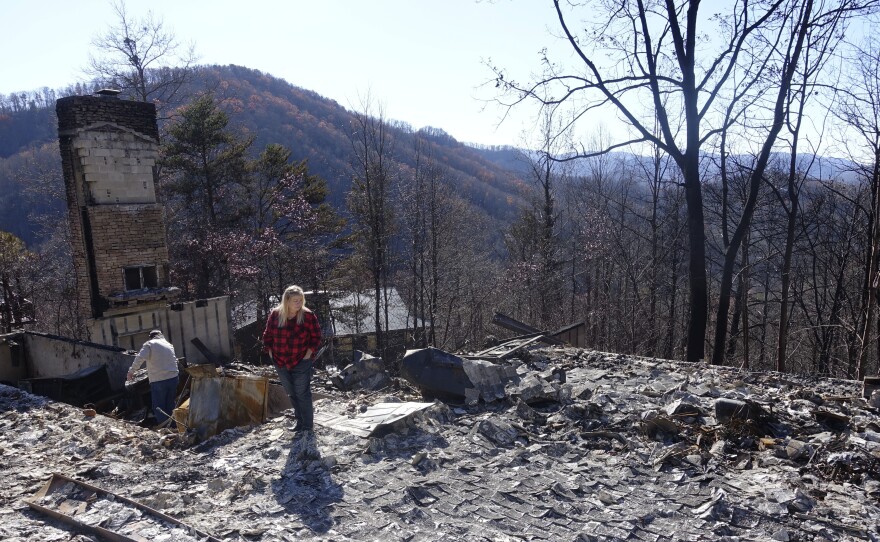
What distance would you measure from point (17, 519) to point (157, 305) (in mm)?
9501

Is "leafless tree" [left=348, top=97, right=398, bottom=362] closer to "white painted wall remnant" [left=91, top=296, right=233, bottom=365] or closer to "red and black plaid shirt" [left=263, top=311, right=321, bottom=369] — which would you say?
"white painted wall remnant" [left=91, top=296, right=233, bottom=365]

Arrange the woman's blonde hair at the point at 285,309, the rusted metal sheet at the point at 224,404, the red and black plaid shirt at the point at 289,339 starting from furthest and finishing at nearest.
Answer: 1. the rusted metal sheet at the point at 224,404
2. the red and black plaid shirt at the point at 289,339
3. the woman's blonde hair at the point at 285,309

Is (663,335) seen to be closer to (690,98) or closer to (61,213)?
(690,98)

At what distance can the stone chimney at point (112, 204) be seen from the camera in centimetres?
1248

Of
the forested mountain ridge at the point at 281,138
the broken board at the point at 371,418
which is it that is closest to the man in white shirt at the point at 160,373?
the broken board at the point at 371,418

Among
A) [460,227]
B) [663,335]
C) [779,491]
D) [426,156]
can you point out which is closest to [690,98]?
[779,491]

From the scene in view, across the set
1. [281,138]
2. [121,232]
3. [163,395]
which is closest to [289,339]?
[163,395]

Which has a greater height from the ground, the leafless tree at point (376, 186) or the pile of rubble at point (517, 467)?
the leafless tree at point (376, 186)

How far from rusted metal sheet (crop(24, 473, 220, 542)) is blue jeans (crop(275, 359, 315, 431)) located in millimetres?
1730

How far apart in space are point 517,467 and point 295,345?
2.43 m

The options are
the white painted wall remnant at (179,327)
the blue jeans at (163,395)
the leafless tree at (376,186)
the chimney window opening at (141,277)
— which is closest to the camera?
the blue jeans at (163,395)

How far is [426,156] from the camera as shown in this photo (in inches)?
969

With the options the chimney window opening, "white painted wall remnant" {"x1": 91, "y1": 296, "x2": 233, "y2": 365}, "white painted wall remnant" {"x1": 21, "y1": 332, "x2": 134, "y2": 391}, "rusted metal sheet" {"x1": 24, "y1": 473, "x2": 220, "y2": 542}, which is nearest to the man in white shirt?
"white painted wall remnant" {"x1": 21, "y1": 332, "x2": 134, "y2": 391}

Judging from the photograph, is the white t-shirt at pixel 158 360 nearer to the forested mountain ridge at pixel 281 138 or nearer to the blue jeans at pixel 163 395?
the blue jeans at pixel 163 395
